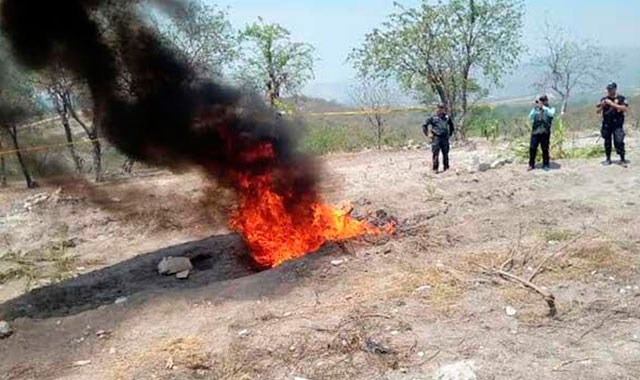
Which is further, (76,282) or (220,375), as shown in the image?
A: (76,282)

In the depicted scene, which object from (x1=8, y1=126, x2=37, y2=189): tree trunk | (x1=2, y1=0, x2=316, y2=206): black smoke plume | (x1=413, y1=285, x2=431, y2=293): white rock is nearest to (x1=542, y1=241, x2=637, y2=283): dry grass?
(x1=413, y1=285, x2=431, y2=293): white rock

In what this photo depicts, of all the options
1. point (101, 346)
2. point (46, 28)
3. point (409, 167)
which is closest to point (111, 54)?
point (46, 28)

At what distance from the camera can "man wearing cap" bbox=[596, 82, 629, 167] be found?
10.8 m

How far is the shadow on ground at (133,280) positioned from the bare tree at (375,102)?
45.0ft

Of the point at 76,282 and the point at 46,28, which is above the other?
the point at 46,28

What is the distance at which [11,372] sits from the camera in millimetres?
5699

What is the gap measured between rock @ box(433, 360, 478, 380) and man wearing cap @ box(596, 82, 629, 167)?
7.89 m

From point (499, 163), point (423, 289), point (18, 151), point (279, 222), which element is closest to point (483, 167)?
point (499, 163)

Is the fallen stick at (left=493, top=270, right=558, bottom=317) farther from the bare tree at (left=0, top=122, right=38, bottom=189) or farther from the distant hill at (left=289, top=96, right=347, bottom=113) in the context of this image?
the distant hill at (left=289, top=96, right=347, bottom=113)

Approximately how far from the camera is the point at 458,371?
487 centimetres

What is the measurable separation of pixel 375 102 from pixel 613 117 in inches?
520

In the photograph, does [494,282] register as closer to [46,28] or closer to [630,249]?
[630,249]

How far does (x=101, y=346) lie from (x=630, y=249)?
6302 millimetres

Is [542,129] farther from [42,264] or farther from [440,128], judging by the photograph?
[42,264]
